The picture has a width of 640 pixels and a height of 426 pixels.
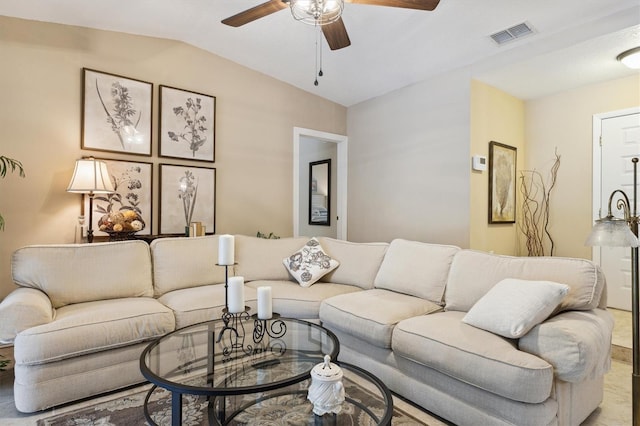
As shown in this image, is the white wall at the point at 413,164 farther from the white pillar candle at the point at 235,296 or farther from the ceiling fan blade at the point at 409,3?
the white pillar candle at the point at 235,296

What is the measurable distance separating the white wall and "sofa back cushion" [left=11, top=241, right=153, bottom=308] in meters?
2.74

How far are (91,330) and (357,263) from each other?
2063 millimetres

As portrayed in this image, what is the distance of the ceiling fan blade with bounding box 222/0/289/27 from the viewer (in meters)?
2.03

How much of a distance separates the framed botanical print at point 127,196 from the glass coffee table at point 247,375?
1695mm

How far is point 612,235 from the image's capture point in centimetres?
171

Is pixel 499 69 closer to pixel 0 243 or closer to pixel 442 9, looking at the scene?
pixel 442 9

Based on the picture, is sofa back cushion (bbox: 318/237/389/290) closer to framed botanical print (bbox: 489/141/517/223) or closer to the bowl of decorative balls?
framed botanical print (bbox: 489/141/517/223)

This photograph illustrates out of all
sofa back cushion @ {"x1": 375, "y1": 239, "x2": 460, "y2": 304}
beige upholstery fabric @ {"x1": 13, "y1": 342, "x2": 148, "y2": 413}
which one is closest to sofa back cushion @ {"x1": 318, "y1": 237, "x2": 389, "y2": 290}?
sofa back cushion @ {"x1": 375, "y1": 239, "x2": 460, "y2": 304}

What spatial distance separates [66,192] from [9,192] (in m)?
0.37

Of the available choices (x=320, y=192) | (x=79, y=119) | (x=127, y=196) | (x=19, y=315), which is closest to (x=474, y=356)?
(x=19, y=315)

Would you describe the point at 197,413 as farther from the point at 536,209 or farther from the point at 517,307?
the point at 536,209

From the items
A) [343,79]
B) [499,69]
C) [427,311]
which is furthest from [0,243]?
[499,69]

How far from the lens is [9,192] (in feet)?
9.29

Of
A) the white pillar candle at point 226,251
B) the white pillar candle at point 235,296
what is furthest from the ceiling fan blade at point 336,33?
the white pillar candle at point 235,296
